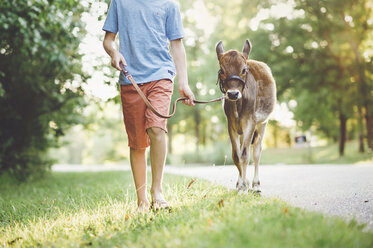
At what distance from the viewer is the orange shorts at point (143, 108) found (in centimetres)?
409

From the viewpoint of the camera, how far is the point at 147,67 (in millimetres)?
4117

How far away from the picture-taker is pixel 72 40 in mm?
8898

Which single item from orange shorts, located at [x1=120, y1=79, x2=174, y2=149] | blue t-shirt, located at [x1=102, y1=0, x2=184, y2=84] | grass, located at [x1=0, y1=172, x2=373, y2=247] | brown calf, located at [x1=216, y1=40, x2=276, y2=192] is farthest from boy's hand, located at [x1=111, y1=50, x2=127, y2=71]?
grass, located at [x1=0, y1=172, x2=373, y2=247]

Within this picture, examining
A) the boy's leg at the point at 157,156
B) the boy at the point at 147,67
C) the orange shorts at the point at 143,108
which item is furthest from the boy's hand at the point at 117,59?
the boy's leg at the point at 157,156

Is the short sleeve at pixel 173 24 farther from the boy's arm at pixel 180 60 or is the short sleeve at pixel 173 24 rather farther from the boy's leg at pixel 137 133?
the boy's leg at pixel 137 133

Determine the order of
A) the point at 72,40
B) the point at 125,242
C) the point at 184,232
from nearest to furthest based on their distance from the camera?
1. the point at 184,232
2. the point at 125,242
3. the point at 72,40

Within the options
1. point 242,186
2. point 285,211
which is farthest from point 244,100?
point 285,211

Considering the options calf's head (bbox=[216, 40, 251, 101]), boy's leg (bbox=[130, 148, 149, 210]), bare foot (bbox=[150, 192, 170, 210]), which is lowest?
bare foot (bbox=[150, 192, 170, 210])

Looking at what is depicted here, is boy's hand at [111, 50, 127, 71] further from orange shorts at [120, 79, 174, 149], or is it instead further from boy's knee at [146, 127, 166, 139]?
boy's knee at [146, 127, 166, 139]

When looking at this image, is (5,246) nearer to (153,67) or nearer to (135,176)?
(135,176)

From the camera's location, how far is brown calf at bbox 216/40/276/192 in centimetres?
480

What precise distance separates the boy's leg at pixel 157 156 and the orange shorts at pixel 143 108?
75 millimetres

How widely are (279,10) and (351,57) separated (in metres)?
5.13

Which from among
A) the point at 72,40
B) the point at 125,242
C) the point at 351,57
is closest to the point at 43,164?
the point at 72,40
